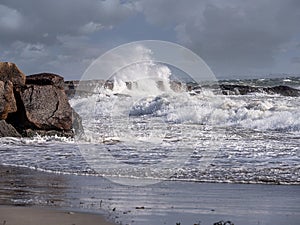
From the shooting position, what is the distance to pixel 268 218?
5039 millimetres

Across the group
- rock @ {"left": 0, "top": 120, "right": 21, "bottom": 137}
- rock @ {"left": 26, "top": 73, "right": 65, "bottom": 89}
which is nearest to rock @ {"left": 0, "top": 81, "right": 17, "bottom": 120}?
rock @ {"left": 0, "top": 120, "right": 21, "bottom": 137}

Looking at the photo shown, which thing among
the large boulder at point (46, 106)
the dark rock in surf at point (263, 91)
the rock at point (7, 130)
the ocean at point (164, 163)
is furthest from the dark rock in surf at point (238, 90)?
the rock at point (7, 130)

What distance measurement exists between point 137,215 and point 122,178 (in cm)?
276

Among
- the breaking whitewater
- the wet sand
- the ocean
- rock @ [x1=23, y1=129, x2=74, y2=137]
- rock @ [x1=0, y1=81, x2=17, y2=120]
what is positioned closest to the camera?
the wet sand

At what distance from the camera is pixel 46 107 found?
14016mm

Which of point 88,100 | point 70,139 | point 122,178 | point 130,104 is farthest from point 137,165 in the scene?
point 88,100

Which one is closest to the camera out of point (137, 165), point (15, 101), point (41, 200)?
point (41, 200)

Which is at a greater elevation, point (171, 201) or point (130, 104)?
point (130, 104)

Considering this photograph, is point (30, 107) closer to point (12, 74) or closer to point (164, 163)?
point (12, 74)

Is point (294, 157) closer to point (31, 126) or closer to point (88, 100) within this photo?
point (31, 126)

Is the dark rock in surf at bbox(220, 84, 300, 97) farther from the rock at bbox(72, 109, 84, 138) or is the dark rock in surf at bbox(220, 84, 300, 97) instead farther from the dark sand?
the dark sand

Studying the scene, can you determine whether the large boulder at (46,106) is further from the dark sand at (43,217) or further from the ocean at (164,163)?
the dark sand at (43,217)

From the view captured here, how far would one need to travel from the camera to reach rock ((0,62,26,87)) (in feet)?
47.0

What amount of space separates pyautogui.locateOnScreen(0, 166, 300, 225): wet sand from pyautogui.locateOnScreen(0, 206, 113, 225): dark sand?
0.14 m
